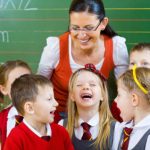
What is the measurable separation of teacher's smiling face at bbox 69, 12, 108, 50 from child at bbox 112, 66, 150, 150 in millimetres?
392

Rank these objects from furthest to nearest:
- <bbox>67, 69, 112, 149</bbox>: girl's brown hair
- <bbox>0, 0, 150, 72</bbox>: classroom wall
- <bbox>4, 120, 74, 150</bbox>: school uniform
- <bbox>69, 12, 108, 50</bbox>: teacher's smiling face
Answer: <bbox>0, 0, 150, 72</bbox>: classroom wall, <bbox>69, 12, 108, 50</bbox>: teacher's smiling face, <bbox>67, 69, 112, 149</bbox>: girl's brown hair, <bbox>4, 120, 74, 150</bbox>: school uniform

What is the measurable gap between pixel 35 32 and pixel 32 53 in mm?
146

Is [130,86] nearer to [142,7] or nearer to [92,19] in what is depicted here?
[92,19]

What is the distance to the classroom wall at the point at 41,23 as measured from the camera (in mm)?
2551

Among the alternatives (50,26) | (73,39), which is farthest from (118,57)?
(50,26)

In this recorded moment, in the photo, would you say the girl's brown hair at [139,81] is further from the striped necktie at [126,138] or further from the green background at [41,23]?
the green background at [41,23]

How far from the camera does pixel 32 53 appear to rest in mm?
2773

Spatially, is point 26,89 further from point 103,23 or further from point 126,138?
point 103,23

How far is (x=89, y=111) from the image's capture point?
6.68 ft

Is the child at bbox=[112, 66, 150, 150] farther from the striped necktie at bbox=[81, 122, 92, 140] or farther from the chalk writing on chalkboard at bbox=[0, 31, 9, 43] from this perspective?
the chalk writing on chalkboard at bbox=[0, 31, 9, 43]

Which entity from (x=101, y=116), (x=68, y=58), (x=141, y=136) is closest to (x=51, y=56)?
(x=68, y=58)

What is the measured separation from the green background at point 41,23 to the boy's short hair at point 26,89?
905 millimetres

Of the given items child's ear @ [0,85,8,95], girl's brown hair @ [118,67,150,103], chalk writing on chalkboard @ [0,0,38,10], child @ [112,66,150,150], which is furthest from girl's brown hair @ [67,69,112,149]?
chalk writing on chalkboard @ [0,0,38,10]

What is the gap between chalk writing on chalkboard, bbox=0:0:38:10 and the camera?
107 inches
